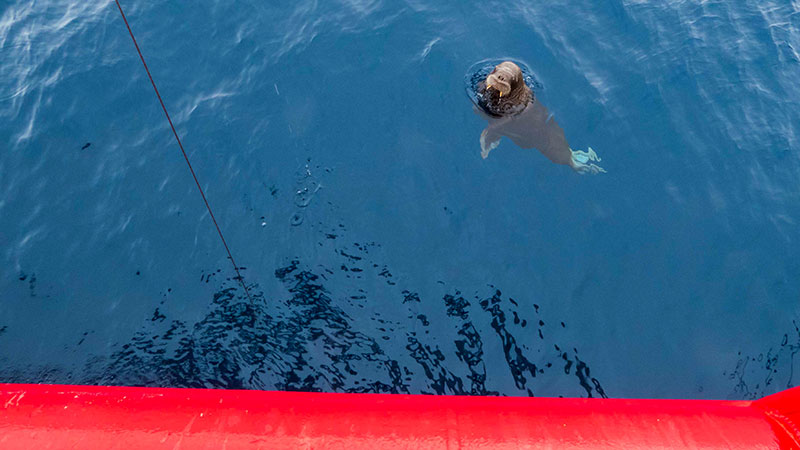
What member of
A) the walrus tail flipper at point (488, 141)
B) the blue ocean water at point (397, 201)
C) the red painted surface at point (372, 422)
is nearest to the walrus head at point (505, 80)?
the walrus tail flipper at point (488, 141)

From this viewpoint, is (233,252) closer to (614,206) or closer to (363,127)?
(363,127)

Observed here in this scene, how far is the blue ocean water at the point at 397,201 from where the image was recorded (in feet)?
21.6

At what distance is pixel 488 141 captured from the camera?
8.80 m

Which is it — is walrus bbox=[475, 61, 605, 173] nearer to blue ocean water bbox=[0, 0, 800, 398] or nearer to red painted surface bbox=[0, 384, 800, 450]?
blue ocean water bbox=[0, 0, 800, 398]

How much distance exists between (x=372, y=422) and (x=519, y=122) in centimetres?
633

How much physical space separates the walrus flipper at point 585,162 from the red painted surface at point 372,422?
15.1 ft

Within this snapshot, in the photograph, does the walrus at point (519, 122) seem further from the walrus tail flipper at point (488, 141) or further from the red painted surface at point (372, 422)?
the red painted surface at point (372, 422)

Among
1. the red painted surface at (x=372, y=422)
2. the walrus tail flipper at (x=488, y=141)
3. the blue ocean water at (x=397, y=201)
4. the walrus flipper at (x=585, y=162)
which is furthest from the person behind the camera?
the walrus tail flipper at (x=488, y=141)

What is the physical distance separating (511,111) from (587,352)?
4330mm

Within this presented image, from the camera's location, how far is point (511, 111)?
9.01 m

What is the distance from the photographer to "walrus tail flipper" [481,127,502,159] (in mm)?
8680

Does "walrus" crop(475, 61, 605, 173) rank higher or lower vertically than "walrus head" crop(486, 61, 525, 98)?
lower

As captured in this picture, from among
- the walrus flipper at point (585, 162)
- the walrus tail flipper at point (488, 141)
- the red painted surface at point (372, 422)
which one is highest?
the red painted surface at point (372, 422)

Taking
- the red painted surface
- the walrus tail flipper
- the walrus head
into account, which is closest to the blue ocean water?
the walrus tail flipper
